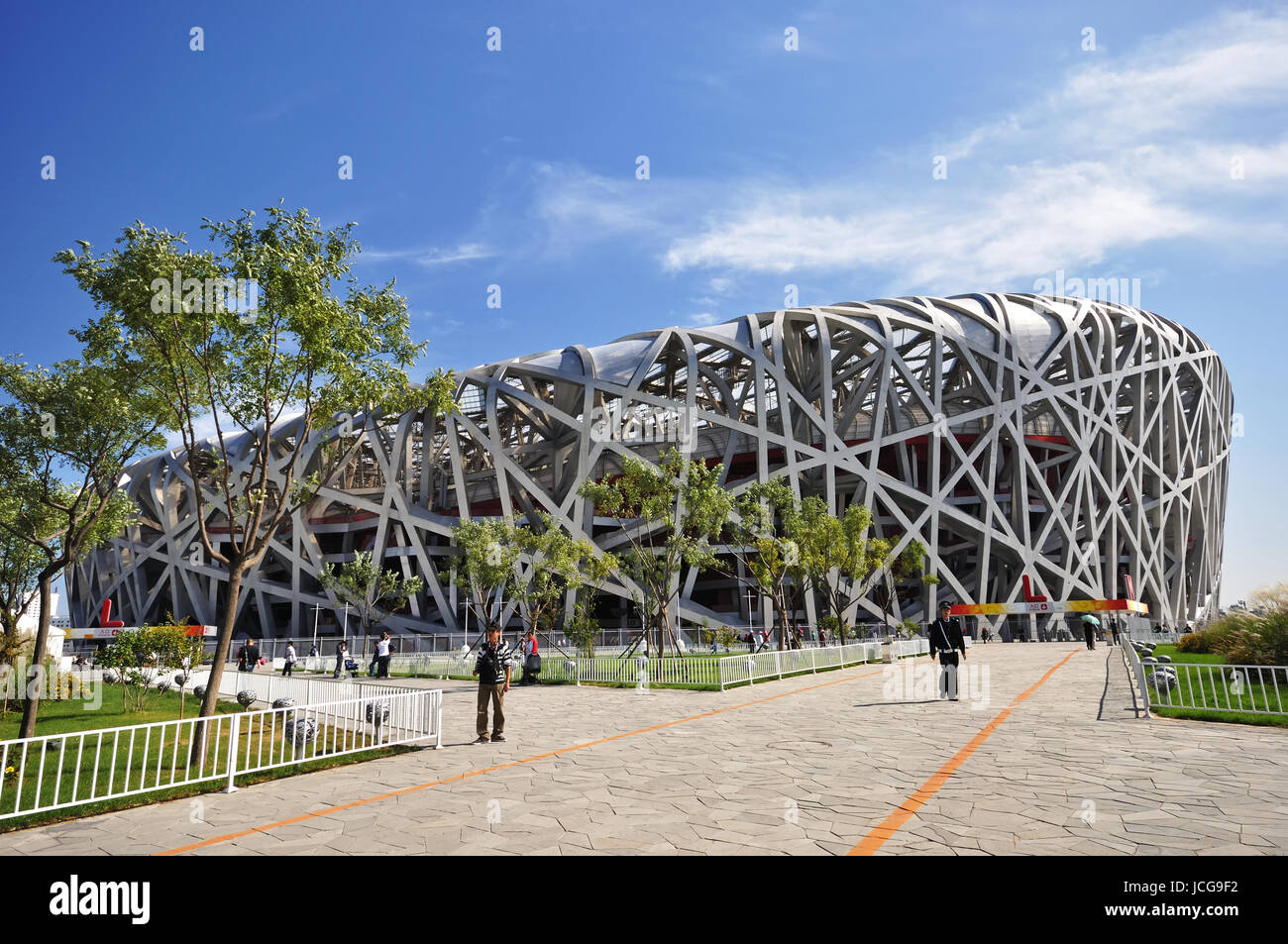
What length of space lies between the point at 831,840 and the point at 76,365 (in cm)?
1823

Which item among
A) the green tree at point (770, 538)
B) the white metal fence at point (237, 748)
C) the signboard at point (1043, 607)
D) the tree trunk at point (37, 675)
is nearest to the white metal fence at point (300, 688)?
the white metal fence at point (237, 748)

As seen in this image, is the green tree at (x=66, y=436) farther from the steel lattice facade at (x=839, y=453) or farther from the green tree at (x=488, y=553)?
the steel lattice facade at (x=839, y=453)

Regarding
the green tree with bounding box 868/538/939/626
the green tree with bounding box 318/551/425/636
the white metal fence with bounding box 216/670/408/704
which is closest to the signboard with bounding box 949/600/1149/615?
the green tree with bounding box 868/538/939/626

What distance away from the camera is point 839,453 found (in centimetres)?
4272

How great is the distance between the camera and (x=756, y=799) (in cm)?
662

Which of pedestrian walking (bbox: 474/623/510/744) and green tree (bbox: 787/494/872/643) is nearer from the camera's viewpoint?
pedestrian walking (bbox: 474/623/510/744)

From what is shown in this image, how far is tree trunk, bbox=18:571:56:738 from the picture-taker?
37.6ft

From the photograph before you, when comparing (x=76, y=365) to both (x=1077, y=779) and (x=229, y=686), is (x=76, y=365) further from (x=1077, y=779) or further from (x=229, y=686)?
(x=1077, y=779)

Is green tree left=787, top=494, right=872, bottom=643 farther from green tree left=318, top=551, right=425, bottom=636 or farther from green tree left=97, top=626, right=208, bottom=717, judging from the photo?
green tree left=97, top=626, right=208, bottom=717

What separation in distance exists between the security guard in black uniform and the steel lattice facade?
77.9ft

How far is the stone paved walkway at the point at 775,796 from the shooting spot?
17.5ft

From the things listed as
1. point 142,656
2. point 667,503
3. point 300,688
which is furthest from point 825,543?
point 142,656

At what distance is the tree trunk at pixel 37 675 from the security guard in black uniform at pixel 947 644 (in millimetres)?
15084
